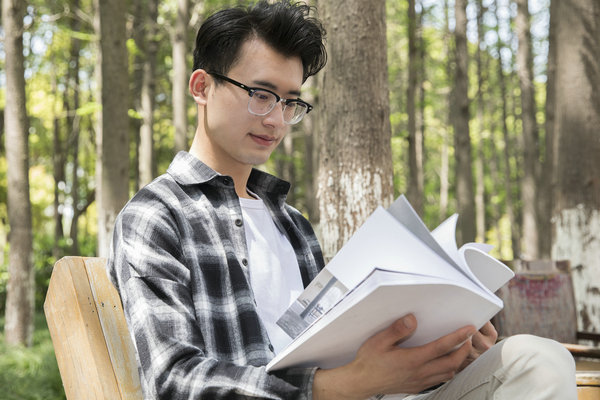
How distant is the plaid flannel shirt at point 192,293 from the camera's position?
1.71 metres

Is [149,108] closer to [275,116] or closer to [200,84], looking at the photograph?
[200,84]

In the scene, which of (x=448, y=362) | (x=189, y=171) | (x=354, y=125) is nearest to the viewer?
(x=448, y=362)

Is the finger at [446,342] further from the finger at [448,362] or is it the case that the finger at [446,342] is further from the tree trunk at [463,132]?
the tree trunk at [463,132]

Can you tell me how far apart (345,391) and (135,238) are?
0.69m

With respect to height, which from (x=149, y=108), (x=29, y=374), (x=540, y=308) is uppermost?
(x=149, y=108)

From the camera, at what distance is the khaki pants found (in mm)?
1701

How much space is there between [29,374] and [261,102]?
6848 millimetres

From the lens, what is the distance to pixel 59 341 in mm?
2092

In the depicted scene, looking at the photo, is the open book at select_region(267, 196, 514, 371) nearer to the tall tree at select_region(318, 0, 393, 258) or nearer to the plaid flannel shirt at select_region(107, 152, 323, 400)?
the plaid flannel shirt at select_region(107, 152, 323, 400)

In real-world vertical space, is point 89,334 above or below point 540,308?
above

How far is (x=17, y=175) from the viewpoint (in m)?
9.55

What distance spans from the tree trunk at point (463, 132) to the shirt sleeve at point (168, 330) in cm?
1211

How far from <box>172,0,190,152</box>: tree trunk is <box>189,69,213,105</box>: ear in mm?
9249

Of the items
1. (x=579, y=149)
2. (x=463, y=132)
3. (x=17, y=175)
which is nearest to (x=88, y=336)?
(x=579, y=149)
